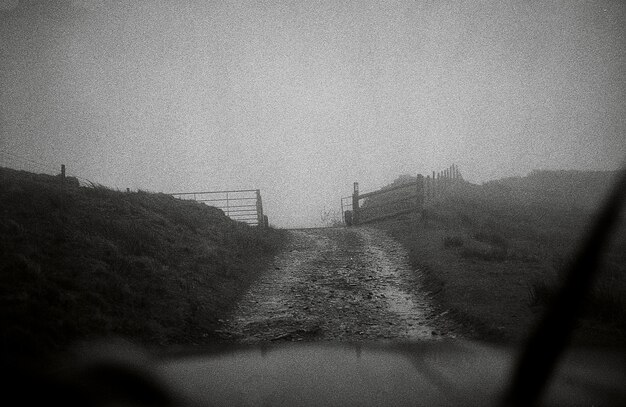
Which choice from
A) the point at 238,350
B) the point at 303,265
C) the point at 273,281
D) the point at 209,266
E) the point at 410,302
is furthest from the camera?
the point at 303,265

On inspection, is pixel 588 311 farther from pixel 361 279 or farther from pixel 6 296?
pixel 6 296

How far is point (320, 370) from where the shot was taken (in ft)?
16.8

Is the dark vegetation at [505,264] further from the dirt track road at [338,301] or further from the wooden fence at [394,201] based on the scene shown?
the wooden fence at [394,201]

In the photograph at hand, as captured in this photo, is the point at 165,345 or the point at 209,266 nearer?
the point at 165,345

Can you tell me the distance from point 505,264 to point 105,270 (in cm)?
1020

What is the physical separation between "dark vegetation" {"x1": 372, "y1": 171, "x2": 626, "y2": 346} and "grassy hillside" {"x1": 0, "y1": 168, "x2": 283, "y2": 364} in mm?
5628

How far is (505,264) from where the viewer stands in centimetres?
908

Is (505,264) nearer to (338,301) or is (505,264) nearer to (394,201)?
(338,301)

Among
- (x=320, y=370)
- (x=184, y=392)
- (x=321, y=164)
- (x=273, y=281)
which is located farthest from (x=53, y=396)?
(x=321, y=164)

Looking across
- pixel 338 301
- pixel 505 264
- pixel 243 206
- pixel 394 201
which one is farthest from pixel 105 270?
pixel 394 201

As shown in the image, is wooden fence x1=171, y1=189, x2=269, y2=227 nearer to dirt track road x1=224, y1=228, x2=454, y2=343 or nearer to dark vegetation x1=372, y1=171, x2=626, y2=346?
dirt track road x1=224, y1=228, x2=454, y2=343

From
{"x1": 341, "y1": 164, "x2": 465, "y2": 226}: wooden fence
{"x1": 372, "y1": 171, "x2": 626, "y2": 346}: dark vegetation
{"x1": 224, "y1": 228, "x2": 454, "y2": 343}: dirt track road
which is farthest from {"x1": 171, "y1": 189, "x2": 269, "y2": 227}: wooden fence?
{"x1": 372, "y1": 171, "x2": 626, "y2": 346}: dark vegetation

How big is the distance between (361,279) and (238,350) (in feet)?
16.2

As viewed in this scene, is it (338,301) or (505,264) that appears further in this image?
(505,264)
